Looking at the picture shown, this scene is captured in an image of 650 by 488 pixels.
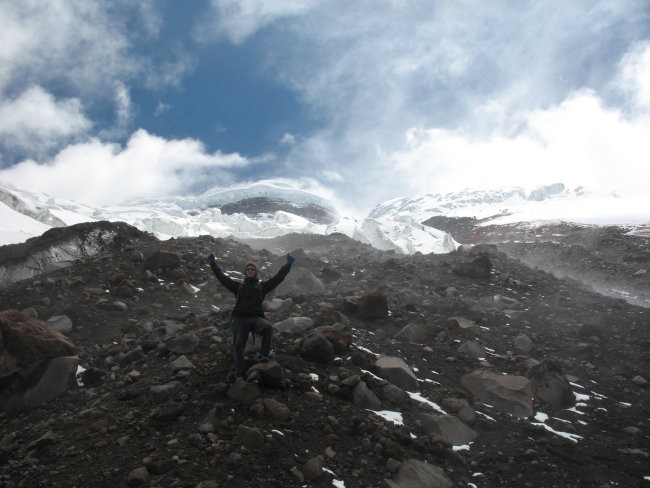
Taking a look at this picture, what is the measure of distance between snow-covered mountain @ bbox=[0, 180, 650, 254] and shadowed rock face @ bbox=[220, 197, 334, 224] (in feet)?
1.12

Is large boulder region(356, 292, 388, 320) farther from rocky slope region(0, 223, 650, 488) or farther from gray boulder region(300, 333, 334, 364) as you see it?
gray boulder region(300, 333, 334, 364)

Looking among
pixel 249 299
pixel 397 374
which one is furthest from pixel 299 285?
pixel 249 299

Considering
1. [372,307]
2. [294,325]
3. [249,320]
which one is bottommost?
[294,325]

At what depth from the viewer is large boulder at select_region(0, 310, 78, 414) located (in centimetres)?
516

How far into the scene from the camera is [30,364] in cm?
538

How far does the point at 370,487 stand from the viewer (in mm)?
3795

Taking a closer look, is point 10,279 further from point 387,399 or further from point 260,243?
point 260,243

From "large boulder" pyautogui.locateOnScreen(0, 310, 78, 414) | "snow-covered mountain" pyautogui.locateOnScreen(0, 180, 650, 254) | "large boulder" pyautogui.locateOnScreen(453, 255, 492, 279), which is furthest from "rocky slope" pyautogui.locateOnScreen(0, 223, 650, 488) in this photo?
"snow-covered mountain" pyautogui.locateOnScreen(0, 180, 650, 254)

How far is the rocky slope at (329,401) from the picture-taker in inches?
152

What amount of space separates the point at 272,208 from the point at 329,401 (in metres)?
146

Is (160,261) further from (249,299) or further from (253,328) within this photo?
(253,328)

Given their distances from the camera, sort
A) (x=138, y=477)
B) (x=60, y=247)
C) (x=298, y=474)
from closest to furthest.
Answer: (x=138, y=477), (x=298, y=474), (x=60, y=247)

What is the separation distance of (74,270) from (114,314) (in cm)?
288

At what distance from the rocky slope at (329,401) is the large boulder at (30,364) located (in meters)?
0.20
